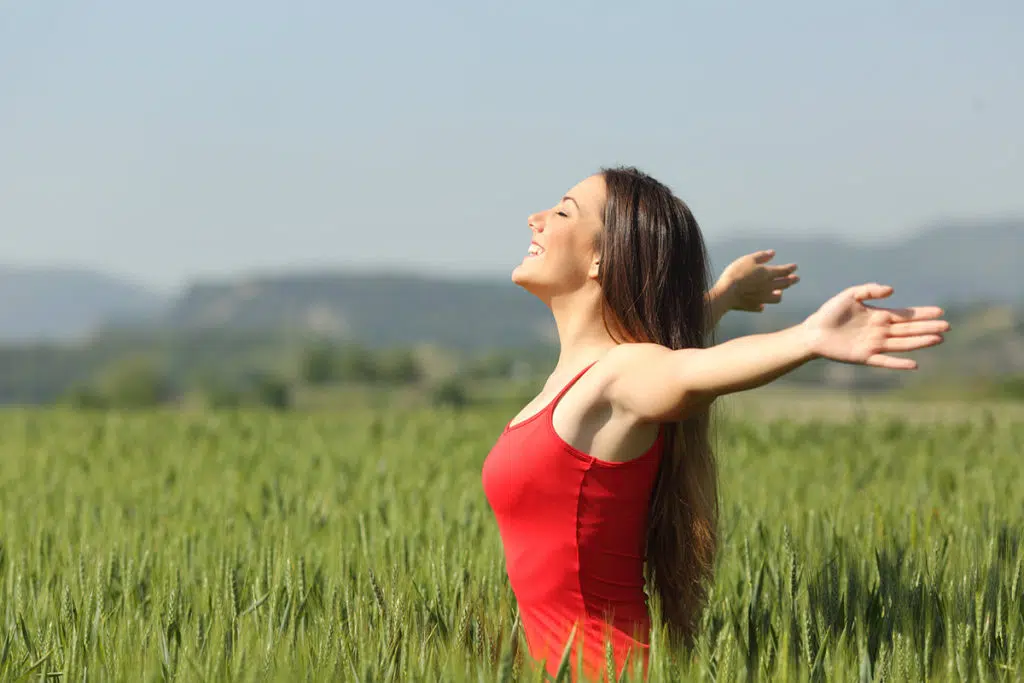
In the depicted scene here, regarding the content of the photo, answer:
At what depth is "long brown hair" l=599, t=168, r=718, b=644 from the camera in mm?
2412

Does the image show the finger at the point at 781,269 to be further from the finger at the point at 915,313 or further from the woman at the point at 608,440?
the finger at the point at 915,313

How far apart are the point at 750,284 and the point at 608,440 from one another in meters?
1.04

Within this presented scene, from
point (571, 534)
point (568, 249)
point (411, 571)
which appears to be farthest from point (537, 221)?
point (411, 571)

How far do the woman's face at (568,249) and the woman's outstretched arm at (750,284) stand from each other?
69cm

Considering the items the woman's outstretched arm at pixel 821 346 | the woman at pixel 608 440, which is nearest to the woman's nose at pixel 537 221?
the woman at pixel 608 440

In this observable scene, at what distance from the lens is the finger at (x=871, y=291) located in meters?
1.95

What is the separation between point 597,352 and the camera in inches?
96.1

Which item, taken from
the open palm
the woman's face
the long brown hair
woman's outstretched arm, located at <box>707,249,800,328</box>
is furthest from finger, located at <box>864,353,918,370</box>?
woman's outstretched arm, located at <box>707,249,800,328</box>

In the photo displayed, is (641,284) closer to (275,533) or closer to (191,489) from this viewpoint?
(275,533)

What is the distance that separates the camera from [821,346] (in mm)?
1925

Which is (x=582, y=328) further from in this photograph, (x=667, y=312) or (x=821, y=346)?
(x=821, y=346)

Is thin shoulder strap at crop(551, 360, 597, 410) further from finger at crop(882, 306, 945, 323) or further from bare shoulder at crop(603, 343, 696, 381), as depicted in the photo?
finger at crop(882, 306, 945, 323)

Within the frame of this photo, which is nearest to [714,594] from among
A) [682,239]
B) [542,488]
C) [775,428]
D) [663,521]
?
[663,521]

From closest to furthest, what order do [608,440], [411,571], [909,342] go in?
[909,342]
[608,440]
[411,571]
